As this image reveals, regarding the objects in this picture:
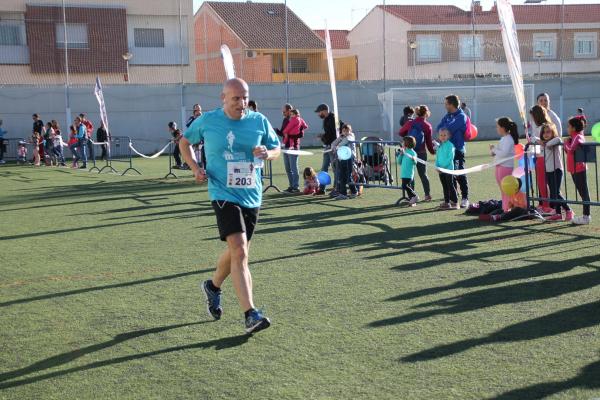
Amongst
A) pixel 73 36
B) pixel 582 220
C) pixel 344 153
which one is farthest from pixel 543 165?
pixel 73 36

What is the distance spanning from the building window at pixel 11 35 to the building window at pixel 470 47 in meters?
22.7

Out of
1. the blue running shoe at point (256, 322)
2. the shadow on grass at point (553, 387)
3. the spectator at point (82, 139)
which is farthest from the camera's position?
the spectator at point (82, 139)

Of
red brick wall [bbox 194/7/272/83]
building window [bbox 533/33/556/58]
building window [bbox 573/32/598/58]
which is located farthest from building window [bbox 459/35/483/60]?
red brick wall [bbox 194/7/272/83]

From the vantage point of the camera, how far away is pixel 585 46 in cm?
4972

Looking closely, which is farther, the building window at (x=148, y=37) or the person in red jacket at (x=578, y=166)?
the building window at (x=148, y=37)

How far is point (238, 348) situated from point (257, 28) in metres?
40.8

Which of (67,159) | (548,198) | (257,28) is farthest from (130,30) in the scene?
(548,198)

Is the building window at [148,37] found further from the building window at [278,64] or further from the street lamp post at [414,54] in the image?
the street lamp post at [414,54]

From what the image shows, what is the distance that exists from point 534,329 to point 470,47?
3967 centimetres

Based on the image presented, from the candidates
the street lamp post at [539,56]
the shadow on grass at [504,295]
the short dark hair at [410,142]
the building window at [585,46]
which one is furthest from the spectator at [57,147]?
the building window at [585,46]

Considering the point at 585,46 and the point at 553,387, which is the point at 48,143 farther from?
the point at 585,46

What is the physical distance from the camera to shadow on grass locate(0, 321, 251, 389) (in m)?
5.34

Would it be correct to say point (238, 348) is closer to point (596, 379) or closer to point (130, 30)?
point (596, 379)

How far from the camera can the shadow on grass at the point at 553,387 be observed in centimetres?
472
